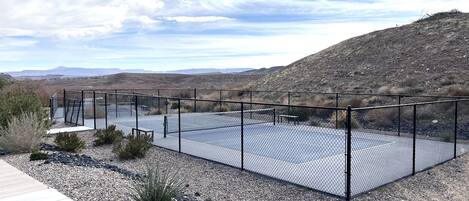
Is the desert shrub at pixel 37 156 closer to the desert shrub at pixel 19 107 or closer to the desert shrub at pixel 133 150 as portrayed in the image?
the desert shrub at pixel 133 150

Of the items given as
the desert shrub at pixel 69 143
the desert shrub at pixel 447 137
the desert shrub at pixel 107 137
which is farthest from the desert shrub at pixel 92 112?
the desert shrub at pixel 447 137

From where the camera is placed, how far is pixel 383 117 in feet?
74.1

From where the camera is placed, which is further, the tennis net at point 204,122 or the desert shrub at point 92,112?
the desert shrub at point 92,112

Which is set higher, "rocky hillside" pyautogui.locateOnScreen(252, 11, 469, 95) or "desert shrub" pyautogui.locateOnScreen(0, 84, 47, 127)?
"rocky hillside" pyautogui.locateOnScreen(252, 11, 469, 95)

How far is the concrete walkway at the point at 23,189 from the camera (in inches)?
324

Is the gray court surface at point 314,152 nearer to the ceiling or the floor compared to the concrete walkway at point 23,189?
nearer to the floor

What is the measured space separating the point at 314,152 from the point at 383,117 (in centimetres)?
968

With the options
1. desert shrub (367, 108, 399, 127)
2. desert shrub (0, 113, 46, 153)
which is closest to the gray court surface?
desert shrub (367, 108, 399, 127)

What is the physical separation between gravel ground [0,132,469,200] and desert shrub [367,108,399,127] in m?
8.82

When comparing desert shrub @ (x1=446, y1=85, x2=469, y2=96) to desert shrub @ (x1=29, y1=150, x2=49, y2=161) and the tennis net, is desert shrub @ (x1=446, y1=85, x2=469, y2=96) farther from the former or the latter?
desert shrub @ (x1=29, y1=150, x2=49, y2=161)

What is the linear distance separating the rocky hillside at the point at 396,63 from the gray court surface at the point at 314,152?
54.3ft

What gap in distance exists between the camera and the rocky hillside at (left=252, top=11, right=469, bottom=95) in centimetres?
3586

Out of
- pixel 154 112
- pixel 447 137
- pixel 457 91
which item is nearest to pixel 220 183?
pixel 447 137

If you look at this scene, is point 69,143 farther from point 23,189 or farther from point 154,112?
point 154,112
